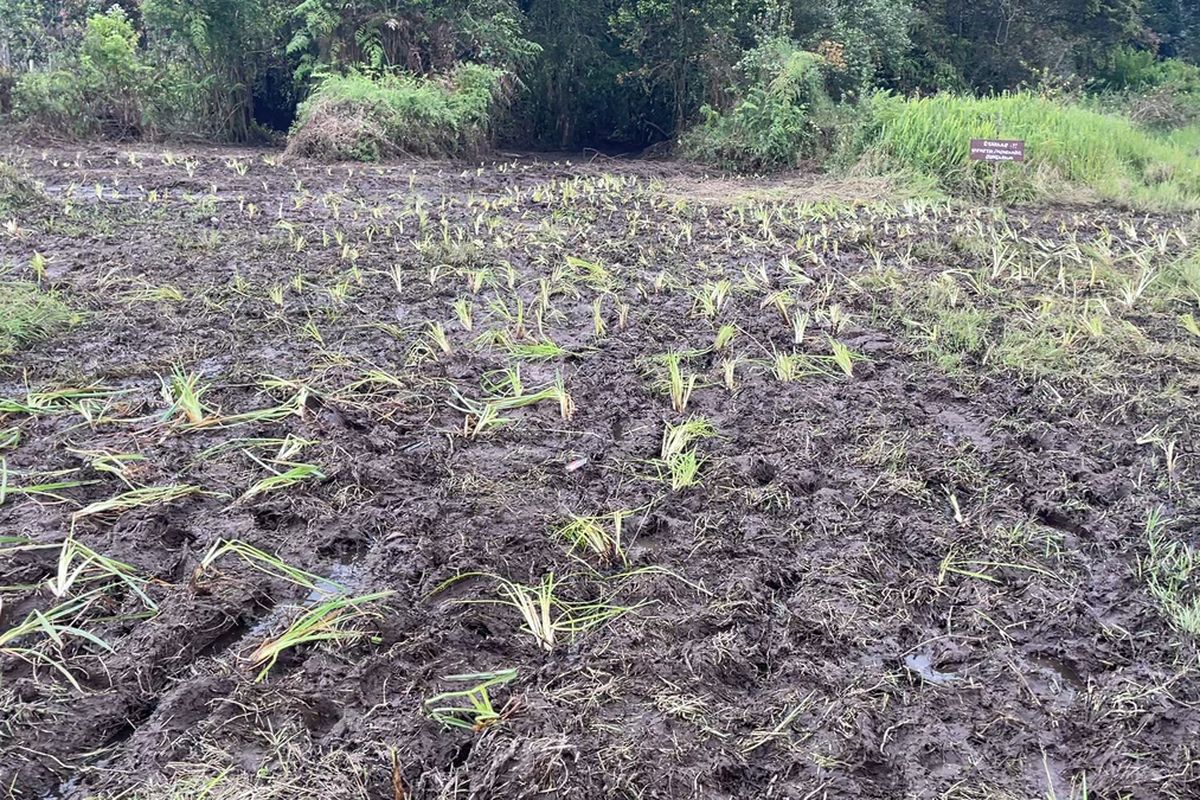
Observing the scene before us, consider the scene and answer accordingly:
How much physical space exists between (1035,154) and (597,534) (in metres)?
7.13

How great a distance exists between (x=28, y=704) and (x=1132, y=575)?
2.45 meters

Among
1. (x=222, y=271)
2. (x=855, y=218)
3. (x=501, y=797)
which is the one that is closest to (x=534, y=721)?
(x=501, y=797)

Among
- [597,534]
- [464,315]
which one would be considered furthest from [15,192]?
[597,534]

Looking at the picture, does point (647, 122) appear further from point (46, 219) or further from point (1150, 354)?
point (1150, 354)

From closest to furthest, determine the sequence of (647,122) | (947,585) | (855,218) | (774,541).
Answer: (947,585) → (774,541) → (855,218) → (647,122)

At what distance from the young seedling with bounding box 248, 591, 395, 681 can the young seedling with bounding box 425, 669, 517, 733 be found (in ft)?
0.78

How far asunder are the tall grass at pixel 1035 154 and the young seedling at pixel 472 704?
21.8ft

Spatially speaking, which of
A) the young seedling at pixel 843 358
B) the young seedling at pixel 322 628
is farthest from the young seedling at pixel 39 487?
the young seedling at pixel 843 358

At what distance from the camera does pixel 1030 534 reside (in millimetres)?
2135

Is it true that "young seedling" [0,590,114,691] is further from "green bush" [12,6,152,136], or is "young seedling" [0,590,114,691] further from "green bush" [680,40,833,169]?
"green bush" [12,6,152,136]

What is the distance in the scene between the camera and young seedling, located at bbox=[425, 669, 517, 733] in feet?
4.84

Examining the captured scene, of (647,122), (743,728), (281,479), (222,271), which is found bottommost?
(743,728)

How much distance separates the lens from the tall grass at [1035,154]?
704cm

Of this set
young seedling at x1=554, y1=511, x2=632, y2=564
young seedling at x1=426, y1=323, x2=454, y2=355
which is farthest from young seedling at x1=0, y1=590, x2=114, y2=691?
young seedling at x1=426, y1=323, x2=454, y2=355
